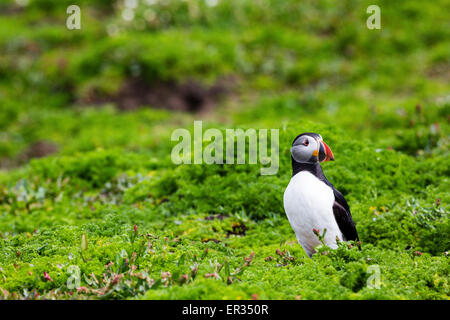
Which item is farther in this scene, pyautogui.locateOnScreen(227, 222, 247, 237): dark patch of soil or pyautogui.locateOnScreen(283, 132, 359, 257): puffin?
pyautogui.locateOnScreen(227, 222, 247, 237): dark patch of soil

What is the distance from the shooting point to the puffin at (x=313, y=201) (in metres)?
4.98

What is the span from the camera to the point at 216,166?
294 inches

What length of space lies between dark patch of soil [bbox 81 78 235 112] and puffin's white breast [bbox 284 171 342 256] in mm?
9334

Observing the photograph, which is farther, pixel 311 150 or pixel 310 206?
pixel 311 150

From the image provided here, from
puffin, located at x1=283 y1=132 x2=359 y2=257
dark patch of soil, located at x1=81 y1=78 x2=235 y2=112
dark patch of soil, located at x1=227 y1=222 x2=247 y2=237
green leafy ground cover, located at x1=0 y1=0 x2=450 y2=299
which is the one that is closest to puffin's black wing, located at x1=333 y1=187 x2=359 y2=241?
puffin, located at x1=283 y1=132 x2=359 y2=257

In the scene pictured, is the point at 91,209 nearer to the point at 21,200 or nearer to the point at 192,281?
the point at 21,200

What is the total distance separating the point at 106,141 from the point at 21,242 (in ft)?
19.8

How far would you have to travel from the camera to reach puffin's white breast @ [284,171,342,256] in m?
4.97

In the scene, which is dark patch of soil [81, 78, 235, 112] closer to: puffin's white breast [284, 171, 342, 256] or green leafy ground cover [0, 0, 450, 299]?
green leafy ground cover [0, 0, 450, 299]

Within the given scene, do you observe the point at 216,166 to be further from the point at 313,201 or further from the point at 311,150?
the point at 313,201

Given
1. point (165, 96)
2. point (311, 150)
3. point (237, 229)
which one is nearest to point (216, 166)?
point (237, 229)

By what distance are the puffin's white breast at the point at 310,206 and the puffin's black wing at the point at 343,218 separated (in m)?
0.05

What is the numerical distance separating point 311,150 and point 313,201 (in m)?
0.53

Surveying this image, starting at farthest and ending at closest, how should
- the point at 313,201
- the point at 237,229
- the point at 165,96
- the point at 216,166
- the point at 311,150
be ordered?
the point at 165,96, the point at 216,166, the point at 237,229, the point at 311,150, the point at 313,201
